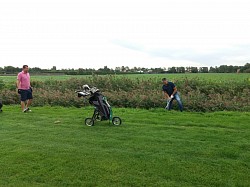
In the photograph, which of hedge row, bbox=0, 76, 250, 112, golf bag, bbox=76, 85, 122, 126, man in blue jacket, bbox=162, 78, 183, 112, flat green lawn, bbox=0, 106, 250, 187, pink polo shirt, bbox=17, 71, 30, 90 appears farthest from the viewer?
hedge row, bbox=0, 76, 250, 112

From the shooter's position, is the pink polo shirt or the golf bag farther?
the pink polo shirt

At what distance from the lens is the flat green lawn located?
5250mm

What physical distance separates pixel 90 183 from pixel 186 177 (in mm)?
1604

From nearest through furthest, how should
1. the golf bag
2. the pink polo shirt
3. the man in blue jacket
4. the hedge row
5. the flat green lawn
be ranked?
1. the flat green lawn
2. the golf bag
3. the pink polo shirt
4. the man in blue jacket
5. the hedge row

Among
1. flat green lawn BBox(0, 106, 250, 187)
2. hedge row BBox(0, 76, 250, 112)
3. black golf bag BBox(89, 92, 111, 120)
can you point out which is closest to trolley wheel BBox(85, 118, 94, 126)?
flat green lawn BBox(0, 106, 250, 187)

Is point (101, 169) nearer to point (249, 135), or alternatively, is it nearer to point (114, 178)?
point (114, 178)

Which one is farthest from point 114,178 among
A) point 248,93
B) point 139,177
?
point 248,93

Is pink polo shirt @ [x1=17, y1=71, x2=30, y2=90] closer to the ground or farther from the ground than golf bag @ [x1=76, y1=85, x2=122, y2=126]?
farther from the ground

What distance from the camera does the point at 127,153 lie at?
6621mm

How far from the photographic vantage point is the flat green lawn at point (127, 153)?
5.25 metres

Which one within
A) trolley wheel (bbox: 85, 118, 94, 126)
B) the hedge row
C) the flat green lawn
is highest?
the hedge row

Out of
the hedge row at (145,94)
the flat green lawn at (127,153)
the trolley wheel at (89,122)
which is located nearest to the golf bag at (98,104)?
the trolley wheel at (89,122)

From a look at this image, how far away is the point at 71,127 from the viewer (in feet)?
31.5

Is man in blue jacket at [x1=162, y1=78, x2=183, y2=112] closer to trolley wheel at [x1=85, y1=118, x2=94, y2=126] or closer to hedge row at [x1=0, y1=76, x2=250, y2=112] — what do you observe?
hedge row at [x1=0, y1=76, x2=250, y2=112]
